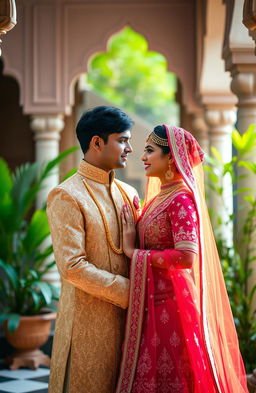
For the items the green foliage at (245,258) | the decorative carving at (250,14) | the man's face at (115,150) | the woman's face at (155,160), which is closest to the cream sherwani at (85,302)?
the man's face at (115,150)

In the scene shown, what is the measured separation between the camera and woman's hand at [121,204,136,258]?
335cm

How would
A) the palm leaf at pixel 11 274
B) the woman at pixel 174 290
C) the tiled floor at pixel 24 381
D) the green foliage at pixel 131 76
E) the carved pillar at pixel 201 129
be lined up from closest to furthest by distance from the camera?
the woman at pixel 174 290 < the tiled floor at pixel 24 381 < the palm leaf at pixel 11 274 < the carved pillar at pixel 201 129 < the green foliage at pixel 131 76

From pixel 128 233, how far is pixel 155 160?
0.36 m

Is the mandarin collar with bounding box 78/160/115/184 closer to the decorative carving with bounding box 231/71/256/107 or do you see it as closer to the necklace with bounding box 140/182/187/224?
the necklace with bounding box 140/182/187/224

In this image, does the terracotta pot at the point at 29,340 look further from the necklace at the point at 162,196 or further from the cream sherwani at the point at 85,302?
the necklace at the point at 162,196

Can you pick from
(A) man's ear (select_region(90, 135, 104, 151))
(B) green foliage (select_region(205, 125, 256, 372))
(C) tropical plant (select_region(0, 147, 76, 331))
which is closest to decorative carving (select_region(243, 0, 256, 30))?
(A) man's ear (select_region(90, 135, 104, 151))

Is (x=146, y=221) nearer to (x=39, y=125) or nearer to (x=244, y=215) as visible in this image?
(x=244, y=215)

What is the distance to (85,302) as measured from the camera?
3.37 meters

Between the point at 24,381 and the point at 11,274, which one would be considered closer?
the point at 24,381

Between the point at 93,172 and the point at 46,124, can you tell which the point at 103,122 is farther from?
the point at 46,124

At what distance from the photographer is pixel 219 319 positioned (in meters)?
3.44

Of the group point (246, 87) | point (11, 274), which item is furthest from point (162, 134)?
point (11, 274)

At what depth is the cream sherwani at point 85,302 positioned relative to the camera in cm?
328

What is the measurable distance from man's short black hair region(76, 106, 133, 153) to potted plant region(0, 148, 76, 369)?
2.31 meters
